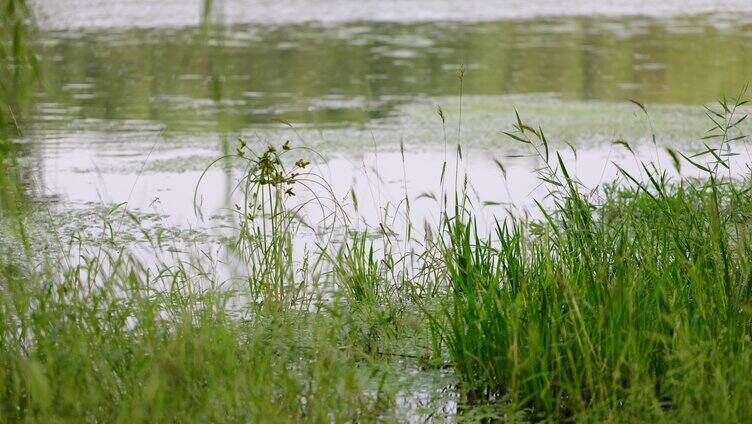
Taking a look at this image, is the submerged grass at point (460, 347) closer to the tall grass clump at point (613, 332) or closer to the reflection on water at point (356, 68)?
the tall grass clump at point (613, 332)

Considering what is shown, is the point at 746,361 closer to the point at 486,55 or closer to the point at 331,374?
the point at 331,374

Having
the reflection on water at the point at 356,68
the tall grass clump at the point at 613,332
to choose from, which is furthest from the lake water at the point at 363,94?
the tall grass clump at the point at 613,332

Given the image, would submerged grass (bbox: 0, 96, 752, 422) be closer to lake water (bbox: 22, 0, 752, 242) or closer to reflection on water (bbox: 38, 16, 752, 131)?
lake water (bbox: 22, 0, 752, 242)

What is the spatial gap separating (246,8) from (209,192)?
10711 millimetres

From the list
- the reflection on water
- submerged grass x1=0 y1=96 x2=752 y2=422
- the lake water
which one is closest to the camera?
submerged grass x1=0 y1=96 x2=752 y2=422

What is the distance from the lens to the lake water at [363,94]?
18.7 feet

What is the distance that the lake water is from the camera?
5707 mm

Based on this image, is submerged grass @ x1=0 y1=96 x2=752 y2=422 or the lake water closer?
submerged grass @ x1=0 y1=96 x2=752 y2=422

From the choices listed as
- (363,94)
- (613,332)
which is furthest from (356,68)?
(613,332)

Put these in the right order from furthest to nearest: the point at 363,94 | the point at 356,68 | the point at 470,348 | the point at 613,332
Result: the point at 356,68 → the point at 363,94 → the point at 470,348 → the point at 613,332

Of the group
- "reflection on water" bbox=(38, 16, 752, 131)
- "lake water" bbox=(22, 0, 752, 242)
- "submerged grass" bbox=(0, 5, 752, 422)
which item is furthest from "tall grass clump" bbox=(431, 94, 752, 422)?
"reflection on water" bbox=(38, 16, 752, 131)

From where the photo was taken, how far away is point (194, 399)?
2.28 metres

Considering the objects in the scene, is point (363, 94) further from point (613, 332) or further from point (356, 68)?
point (613, 332)

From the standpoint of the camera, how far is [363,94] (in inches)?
339
